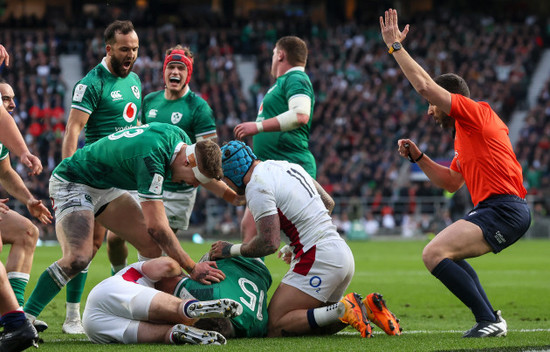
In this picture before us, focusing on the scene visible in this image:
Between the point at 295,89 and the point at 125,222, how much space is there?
228 centimetres

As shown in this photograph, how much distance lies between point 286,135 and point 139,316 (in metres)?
2.95

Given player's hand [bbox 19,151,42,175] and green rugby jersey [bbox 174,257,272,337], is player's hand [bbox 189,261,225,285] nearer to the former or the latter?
green rugby jersey [bbox 174,257,272,337]

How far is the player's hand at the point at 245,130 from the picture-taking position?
7910mm

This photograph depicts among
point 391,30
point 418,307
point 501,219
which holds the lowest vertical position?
point 418,307

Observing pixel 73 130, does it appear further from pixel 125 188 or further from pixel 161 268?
pixel 161 268

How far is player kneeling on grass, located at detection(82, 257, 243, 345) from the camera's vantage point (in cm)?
597

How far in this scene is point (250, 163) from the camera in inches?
265

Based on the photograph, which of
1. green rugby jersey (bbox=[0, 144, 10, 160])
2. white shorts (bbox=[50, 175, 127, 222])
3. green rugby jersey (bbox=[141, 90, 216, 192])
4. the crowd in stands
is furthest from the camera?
the crowd in stands

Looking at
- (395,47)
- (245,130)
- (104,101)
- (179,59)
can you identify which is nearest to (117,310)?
(245,130)

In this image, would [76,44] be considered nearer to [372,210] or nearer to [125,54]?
[372,210]

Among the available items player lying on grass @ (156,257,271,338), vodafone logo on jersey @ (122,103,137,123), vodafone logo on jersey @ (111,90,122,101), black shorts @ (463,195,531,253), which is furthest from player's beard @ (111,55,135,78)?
black shorts @ (463,195,531,253)

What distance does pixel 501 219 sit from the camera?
21.7 ft

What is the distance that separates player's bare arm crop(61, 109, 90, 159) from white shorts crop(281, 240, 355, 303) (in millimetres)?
2516

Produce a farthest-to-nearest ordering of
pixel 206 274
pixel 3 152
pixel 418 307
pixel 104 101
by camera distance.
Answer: pixel 418 307, pixel 104 101, pixel 3 152, pixel 206 274
